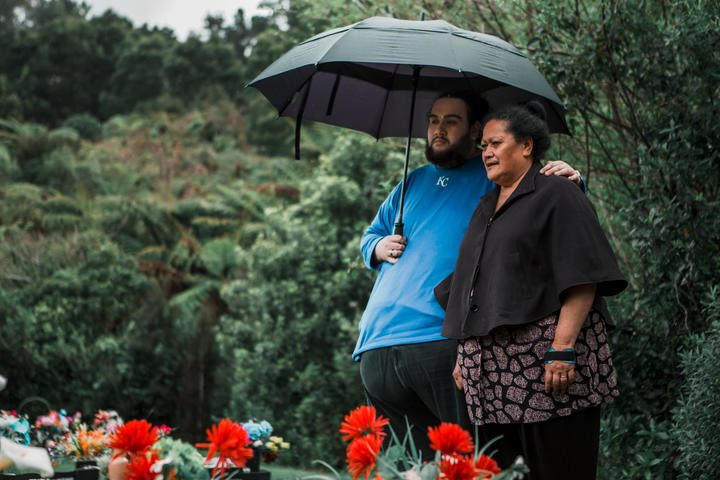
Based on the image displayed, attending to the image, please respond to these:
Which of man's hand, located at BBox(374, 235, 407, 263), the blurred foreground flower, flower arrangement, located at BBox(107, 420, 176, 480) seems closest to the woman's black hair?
man's hand, located at BBox(374, 235, 407, 263)

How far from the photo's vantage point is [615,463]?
3844 mm

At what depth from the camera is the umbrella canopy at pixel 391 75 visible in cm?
247

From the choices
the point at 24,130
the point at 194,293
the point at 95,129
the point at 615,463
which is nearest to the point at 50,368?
the point at 194,293

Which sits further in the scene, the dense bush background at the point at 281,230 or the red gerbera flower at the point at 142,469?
the dense bush background at the point at 281,230

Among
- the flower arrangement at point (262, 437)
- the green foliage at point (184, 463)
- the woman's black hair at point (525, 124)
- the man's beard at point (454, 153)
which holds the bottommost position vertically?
the flower arrangement at point (262, 437)

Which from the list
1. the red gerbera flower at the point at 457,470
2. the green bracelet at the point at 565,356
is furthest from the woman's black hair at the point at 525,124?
the red gerbera flower at the point at 457,470

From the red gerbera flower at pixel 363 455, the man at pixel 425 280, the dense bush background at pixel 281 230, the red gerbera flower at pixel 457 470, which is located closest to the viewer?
the red gerbera flower at pixel 457 470

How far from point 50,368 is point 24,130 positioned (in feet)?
35.2

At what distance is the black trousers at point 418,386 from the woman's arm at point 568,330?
37cm

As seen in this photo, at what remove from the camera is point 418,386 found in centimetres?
250

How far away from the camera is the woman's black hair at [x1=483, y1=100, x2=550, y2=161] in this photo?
2.41 metres

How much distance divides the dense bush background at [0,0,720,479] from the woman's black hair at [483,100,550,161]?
1302mm

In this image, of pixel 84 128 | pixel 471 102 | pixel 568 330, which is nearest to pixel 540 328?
pixel 568 330

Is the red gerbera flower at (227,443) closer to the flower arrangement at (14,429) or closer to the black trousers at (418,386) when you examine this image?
the black trousers at (418,386)
